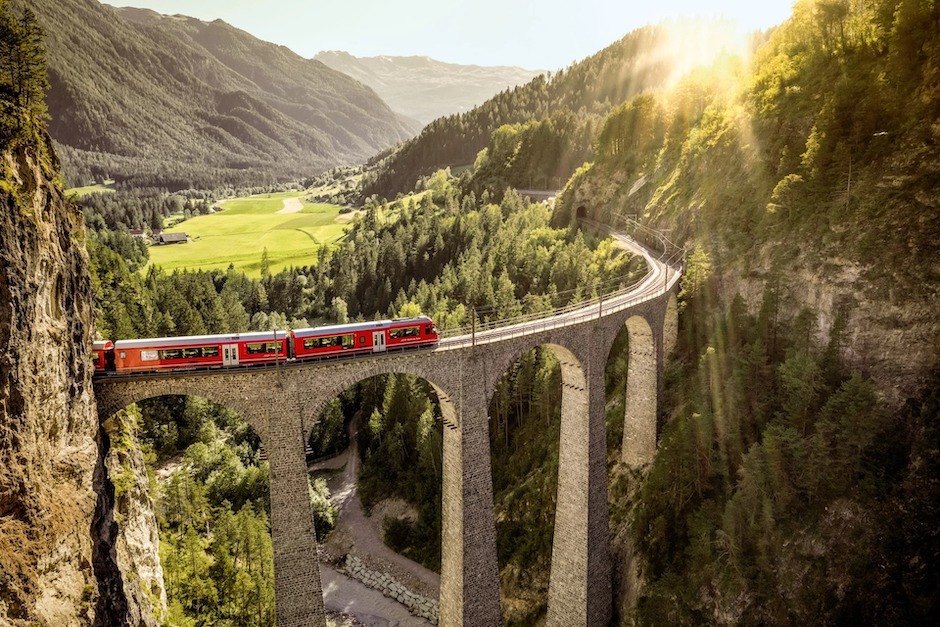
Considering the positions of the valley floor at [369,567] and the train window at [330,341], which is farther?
the valley floor at [369,567]

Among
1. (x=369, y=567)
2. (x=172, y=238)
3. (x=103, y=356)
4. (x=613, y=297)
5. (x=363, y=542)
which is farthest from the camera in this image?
(x=172, y=238)

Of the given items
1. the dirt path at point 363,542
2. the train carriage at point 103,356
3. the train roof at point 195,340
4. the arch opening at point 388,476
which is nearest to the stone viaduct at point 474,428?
the train carriage at point 103,356

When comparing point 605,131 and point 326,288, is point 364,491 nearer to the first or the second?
point 326,288

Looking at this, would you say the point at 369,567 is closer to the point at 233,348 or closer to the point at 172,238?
the point at 233,348

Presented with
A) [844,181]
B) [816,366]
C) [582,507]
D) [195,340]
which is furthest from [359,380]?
[844,181]

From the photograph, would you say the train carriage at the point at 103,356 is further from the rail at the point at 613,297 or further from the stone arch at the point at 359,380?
the rail at the point at 613,297
